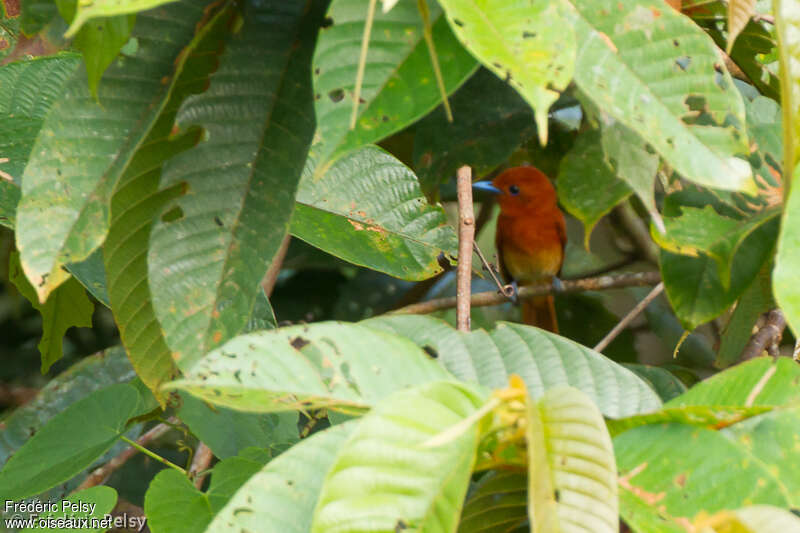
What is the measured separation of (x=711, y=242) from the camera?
2.67ft

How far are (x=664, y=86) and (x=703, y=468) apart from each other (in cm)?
28

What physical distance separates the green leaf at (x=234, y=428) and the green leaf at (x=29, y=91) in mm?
432

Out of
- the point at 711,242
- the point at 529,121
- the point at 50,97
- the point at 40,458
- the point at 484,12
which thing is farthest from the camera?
the point at 529,121

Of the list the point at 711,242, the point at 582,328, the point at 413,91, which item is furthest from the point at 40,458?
the point at 582,328

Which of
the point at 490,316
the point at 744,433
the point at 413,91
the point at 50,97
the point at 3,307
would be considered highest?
the point at 413,91

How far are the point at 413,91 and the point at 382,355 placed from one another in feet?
0.65

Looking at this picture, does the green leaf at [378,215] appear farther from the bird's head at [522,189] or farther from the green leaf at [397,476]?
the bird's head at [522,189]

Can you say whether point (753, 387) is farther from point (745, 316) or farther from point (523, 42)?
point (745, 316)

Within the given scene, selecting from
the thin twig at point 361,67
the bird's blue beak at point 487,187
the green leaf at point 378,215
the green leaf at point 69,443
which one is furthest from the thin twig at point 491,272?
the bird's blue beak at point 487,187

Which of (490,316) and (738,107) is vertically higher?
(738,107)

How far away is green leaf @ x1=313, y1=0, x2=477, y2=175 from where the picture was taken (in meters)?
0.56

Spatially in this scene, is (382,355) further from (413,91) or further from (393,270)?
(393,270)

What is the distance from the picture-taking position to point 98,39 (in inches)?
24.9

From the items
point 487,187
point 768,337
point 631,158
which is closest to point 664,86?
point 631,158
